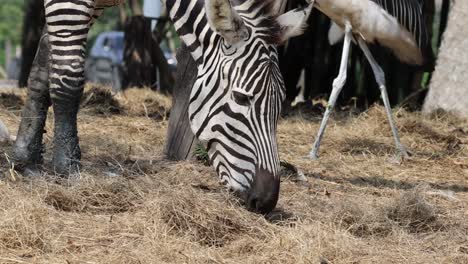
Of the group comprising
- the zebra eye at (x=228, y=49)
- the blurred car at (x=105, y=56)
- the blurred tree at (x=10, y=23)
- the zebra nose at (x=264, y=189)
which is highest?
the zebra eye at (x=228, y=49)

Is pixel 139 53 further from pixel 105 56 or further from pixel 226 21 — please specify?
pixel 105 56

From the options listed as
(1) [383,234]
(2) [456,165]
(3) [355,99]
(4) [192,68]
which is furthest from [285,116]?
(1) [383,234]

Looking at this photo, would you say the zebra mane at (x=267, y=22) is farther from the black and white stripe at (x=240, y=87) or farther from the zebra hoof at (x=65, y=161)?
the zebra hoof at (x=65, y=161)

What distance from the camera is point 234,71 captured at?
494cm

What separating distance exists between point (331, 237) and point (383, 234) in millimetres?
628

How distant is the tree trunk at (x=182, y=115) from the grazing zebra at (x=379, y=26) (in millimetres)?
1319

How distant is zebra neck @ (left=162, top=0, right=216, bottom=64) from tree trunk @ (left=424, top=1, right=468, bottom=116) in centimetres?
637

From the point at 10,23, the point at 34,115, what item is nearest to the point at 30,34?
the point at 34,115

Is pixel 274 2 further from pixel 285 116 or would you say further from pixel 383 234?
pixel 285 116

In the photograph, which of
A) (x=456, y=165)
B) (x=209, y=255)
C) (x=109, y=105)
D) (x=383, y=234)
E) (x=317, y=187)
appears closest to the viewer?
(x=209, y=255)

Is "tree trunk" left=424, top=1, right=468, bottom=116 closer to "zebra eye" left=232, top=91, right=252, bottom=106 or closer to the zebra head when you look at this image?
the zebra head

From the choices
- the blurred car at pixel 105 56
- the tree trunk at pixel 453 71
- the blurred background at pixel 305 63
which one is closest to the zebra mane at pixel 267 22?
the tree trunk at pixel 453 71

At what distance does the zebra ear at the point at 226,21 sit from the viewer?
4.88m

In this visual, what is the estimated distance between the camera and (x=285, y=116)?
11.0m
